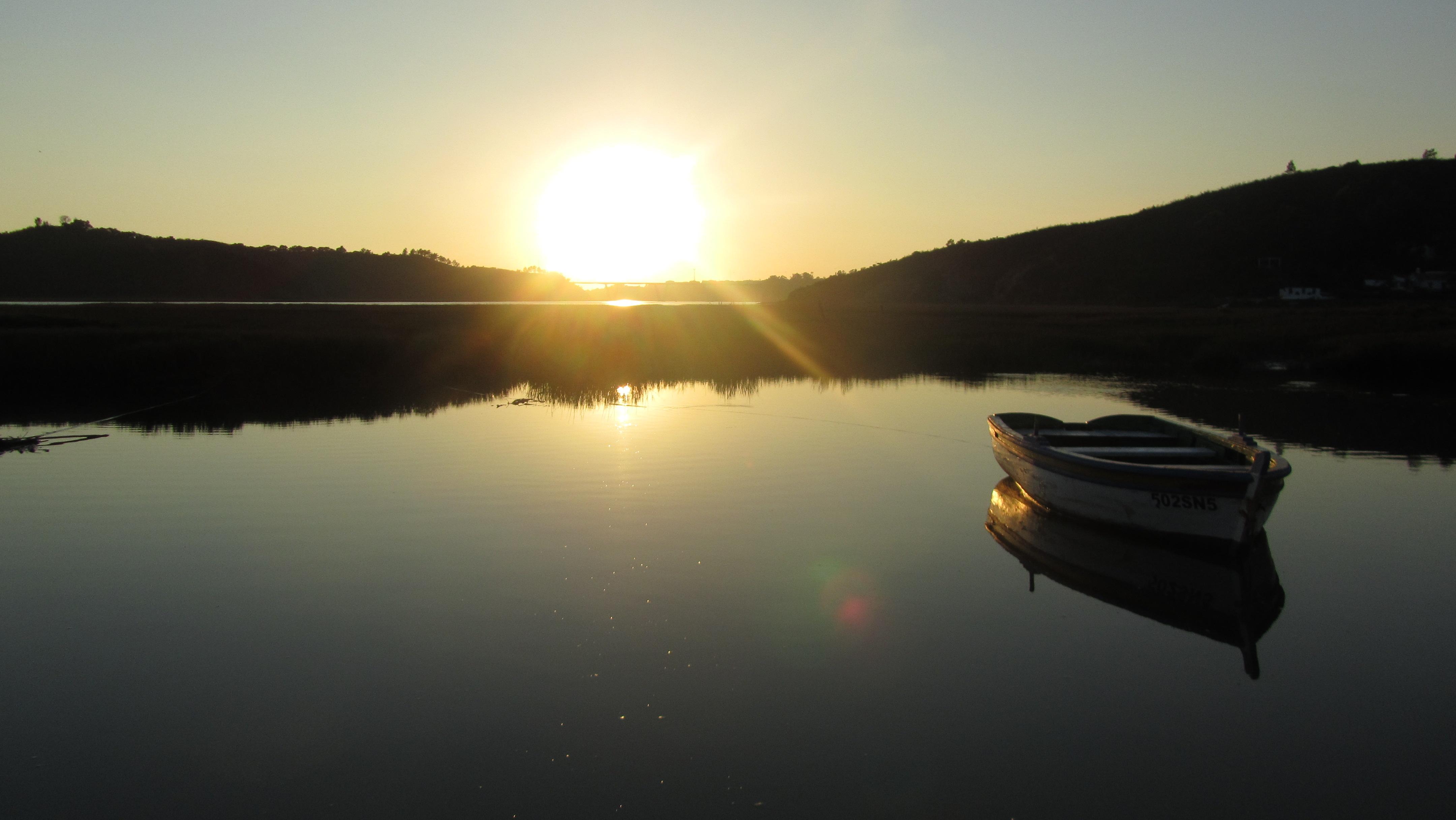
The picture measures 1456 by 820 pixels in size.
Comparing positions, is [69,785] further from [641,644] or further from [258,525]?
[258,525]

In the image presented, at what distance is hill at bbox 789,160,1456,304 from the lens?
7731 centimetres

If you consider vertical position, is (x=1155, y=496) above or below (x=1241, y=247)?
below

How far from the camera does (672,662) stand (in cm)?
781

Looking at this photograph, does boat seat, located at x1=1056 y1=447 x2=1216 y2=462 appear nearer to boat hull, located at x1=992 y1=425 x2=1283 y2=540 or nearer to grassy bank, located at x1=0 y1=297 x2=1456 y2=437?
boat hull, located at x1=992 y1=425 x2=1283 y2=540

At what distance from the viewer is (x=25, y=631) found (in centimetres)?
859

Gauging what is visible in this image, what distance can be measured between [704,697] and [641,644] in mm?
1228

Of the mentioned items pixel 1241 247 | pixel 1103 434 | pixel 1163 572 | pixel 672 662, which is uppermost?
pixel 1241 247

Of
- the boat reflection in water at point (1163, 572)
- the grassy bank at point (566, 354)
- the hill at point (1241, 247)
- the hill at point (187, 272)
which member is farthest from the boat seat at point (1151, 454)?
the hill at point (187, 272)

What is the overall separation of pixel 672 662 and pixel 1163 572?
242 inches

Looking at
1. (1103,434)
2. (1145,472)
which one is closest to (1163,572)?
(1145,472)

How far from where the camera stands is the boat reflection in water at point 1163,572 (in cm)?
912

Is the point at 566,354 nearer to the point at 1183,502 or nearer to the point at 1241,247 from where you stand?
the point at 1183,502

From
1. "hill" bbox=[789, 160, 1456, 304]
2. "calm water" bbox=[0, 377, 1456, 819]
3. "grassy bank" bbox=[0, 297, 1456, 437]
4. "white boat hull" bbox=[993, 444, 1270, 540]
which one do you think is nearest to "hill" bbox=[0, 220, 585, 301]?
"grassy bank" bbox=[0, 297, 1456, 437]

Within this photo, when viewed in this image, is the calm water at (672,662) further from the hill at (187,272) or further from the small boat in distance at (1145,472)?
the hill at (187,272)
